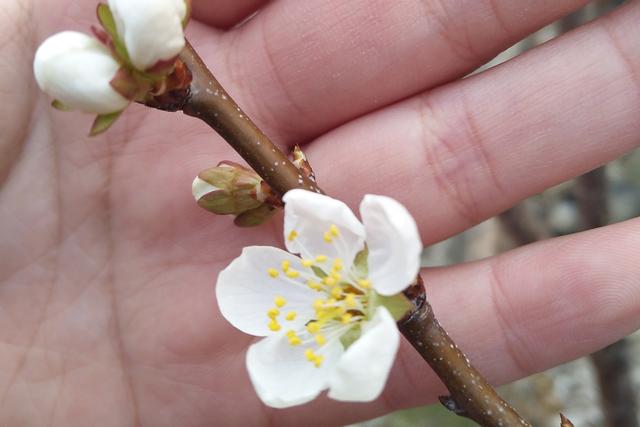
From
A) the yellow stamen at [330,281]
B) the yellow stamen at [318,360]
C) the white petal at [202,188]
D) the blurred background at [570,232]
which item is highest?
the white petal at [202,188]

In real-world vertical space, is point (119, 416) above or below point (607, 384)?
above

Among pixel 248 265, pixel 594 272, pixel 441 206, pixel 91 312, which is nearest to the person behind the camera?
pixel 248 265

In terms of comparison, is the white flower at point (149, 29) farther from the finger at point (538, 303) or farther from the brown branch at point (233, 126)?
the finger at point (538, 303)

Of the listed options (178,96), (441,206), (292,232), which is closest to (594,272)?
(441,206)

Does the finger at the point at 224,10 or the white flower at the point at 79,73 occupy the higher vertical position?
the white flower at the point at 79,73

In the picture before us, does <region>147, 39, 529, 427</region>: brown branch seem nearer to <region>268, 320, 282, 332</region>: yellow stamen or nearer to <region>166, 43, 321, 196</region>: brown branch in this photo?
<region>166, 43, 321, 196</region>: brown branch

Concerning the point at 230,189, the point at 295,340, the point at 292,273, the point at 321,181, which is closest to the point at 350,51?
the point at 321,181

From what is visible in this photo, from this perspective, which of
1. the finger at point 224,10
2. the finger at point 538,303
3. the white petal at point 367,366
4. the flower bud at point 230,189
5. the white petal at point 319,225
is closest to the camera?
the white petal at point 367,366

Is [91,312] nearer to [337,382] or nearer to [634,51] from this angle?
[337,382]

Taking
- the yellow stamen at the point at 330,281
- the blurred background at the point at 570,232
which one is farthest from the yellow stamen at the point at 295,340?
the blurred background at the point at 570,232
